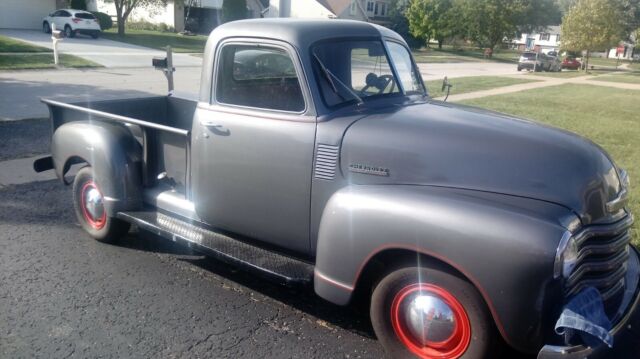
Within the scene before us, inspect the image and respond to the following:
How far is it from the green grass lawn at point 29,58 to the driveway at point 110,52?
844 millimetres

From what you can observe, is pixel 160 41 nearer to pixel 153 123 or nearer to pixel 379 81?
pixel 153 123

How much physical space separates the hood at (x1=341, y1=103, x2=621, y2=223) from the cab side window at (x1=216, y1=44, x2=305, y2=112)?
682mm

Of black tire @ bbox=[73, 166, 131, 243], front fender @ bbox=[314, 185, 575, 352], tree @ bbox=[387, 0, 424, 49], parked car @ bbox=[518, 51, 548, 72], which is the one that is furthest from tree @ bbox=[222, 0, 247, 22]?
front fender @ bbox=[314, 185, 575, 352]

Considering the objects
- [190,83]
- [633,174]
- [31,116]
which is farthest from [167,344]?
[190,83]

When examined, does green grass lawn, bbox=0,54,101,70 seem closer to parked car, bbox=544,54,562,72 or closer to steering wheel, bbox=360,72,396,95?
steering wheel, bbox=360,72,396,95

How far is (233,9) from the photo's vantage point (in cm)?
4103

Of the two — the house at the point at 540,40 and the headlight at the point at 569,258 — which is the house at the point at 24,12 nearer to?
the headlight at the point at 569,258

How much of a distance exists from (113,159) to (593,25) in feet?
123

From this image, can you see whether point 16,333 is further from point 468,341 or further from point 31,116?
point 31,116

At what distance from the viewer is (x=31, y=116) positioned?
9875 millimetres

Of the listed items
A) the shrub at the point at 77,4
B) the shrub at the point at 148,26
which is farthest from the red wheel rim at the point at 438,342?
the shrub at the point at 148,26

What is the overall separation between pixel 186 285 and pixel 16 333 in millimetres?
1127

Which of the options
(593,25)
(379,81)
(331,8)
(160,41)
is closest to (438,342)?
(379,81)

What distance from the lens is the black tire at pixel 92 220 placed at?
15.2 ft
